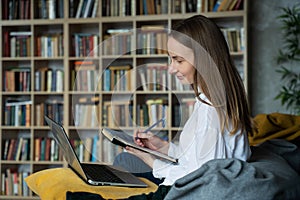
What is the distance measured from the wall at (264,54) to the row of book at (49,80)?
5.67 ft

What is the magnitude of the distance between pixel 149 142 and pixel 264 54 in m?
2.95

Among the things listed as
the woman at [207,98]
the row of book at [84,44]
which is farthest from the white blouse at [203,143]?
the row of book at [84,44]

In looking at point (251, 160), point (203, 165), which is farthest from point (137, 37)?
point (203, 165)

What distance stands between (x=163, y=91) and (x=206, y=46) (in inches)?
117

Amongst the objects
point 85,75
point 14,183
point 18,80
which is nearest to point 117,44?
point 85,75

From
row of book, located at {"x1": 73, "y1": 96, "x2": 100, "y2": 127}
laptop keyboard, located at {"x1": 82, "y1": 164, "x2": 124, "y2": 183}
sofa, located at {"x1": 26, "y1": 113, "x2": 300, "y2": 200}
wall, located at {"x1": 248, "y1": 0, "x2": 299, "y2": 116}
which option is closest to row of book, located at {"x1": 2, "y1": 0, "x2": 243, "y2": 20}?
wall, located at {"x1": 248, "y1": 0, "x2": 299, "y2": 116}

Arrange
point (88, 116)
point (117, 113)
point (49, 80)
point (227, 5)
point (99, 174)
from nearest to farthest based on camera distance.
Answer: point (99, 174), point (88, 116), point (117, 113), point (227, 5), point (49, 80)

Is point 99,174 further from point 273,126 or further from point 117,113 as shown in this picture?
point 117,113

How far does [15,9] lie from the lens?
528cm

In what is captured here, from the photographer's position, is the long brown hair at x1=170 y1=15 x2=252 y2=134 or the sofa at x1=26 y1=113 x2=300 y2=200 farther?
the long brown hair at x1=170 y1=15 x2=252 y2=134

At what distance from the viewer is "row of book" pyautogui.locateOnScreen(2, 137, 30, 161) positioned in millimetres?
5273

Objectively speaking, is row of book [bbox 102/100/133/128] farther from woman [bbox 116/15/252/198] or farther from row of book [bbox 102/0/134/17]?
woman [bbox 116/15/252/198]

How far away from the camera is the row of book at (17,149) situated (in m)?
5.27

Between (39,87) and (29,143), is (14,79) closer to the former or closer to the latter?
(39,87)
